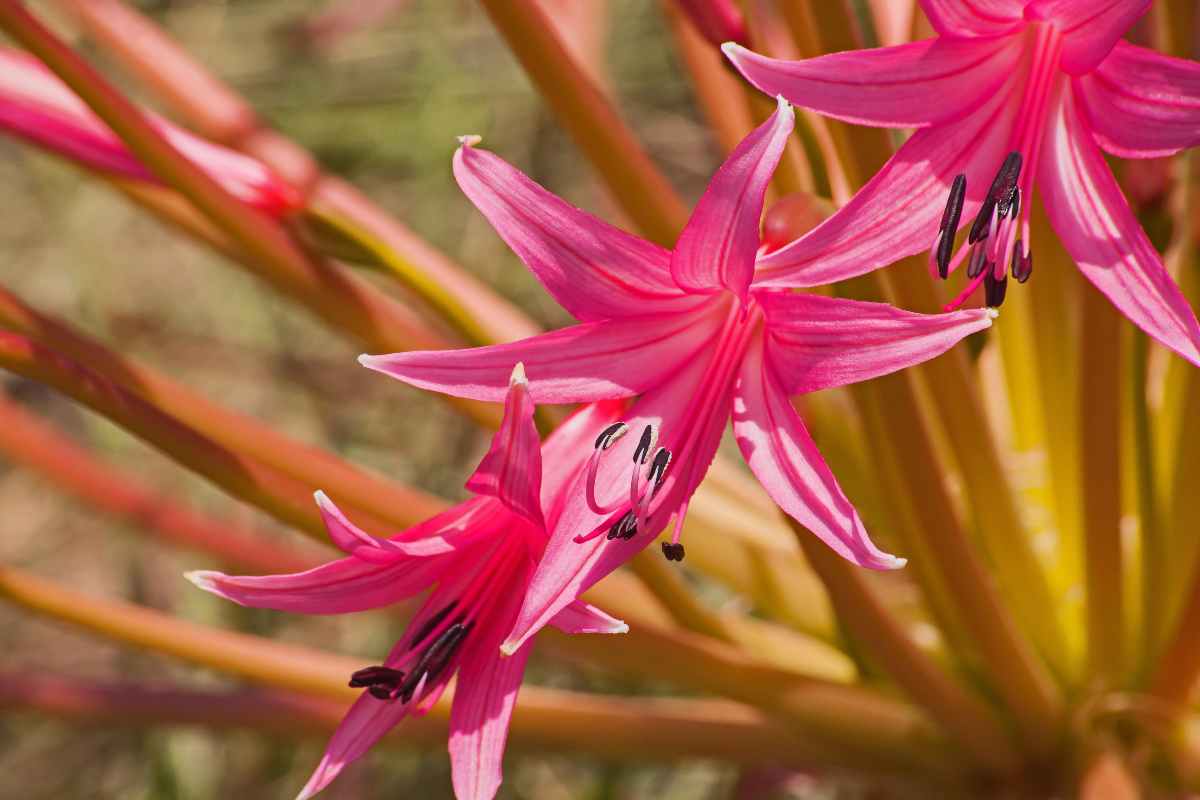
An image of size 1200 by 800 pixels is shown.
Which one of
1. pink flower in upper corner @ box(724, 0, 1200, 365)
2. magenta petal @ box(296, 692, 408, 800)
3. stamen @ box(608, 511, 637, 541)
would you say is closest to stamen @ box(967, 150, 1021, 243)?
pink flower in upper corner @ box(724, 0, 1200, 365)

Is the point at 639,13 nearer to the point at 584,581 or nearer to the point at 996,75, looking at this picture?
the point at 996,75

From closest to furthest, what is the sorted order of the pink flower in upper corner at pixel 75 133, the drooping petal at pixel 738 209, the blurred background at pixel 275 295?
the drooping petal at pixel 738 209
the pink flower in upper corner at pixel 75 133
the blurred background at pixel 275 295

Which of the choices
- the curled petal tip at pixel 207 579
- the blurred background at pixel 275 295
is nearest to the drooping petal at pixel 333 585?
the curled petal tip at pixel 207 579

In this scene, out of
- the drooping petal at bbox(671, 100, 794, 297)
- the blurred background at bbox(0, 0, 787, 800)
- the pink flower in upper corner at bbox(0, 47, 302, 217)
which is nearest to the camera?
the drooping petal at bbox(671, 100, 794, 297)

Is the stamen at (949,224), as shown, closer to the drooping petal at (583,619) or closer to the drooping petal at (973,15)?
the drooping petal at (973,15)

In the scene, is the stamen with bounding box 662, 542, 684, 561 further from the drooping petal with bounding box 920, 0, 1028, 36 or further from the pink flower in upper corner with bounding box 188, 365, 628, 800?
the drooping petal with bounding box 920, 0, 1028, 36

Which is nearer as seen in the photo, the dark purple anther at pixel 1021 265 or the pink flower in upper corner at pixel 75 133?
the dark purple anther at pixel 1021 265
